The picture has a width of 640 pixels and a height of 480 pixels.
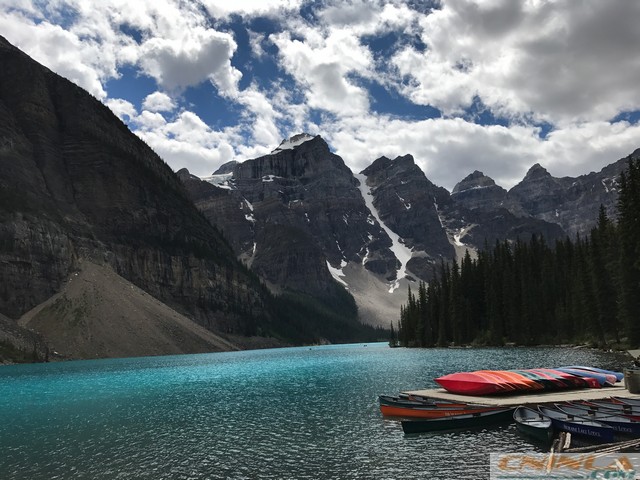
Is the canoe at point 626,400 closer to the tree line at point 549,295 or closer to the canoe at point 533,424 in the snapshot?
the canoe at point 533,424

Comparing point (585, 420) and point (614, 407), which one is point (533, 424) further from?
point (614, 407)

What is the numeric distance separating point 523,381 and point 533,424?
38.4 feet

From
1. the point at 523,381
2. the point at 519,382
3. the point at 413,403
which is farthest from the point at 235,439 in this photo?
the point at 523,381

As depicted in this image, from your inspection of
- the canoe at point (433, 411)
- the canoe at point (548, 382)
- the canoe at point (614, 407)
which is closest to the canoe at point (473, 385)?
the canoe at point (548, 382)

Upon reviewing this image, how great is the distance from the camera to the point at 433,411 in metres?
31.5

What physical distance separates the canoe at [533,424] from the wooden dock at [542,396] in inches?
98.1

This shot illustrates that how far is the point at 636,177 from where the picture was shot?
62375mm

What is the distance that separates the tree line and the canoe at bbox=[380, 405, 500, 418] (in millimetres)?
42891

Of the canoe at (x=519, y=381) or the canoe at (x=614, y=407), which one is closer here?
the canoe at (x=614, y=407)

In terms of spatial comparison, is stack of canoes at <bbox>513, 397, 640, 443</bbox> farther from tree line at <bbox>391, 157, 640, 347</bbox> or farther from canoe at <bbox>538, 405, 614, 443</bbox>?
tree line at <bbox>391, 157, 640, 347</bbox>

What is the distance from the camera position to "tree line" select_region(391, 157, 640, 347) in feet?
229

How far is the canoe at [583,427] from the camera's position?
78.5ft

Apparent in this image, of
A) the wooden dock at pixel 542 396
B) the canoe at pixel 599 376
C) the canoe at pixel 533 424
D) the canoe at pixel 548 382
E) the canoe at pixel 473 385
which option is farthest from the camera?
the canoe at pixel 599 376

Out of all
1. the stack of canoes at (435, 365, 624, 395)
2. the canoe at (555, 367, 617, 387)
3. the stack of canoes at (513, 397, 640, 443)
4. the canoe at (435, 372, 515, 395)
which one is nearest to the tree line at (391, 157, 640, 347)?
the canoe at (555, 367, 617, 387)
